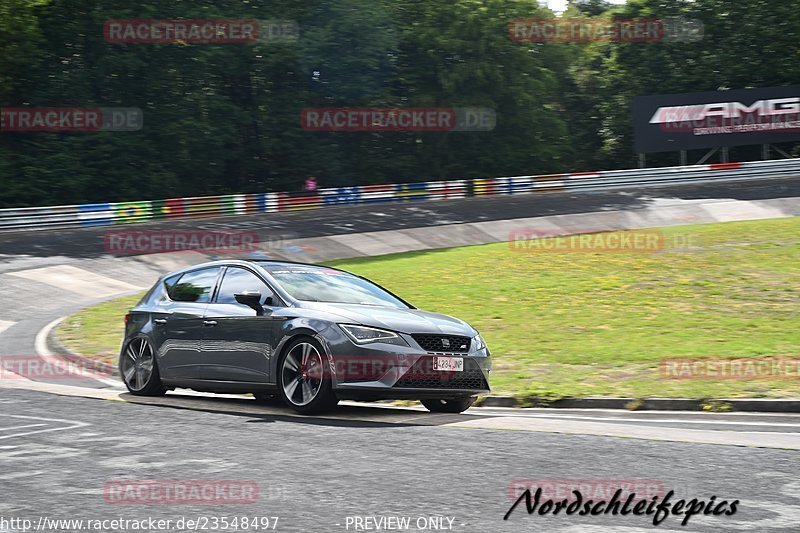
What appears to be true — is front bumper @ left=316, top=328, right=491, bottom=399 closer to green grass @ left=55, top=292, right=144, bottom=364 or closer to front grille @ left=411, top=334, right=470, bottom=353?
front grille @ left=411, top=334, right=470, bottom=353

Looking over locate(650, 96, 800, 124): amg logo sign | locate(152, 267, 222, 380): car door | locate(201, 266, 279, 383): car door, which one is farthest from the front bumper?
locate(650, 96, 800, 124): amg logo sign

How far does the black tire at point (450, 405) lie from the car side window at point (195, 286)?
2.66 meters

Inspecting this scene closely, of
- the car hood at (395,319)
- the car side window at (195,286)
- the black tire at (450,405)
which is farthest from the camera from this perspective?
the car side window at (195,286)

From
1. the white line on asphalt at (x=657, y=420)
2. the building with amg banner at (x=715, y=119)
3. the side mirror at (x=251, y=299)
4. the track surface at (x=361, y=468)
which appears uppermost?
the building with amg banner at (x=715, y=119)

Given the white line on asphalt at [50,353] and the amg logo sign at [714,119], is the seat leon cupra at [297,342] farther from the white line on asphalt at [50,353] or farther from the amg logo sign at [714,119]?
the amg logo sign at [714,119]

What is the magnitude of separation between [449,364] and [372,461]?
263 cm

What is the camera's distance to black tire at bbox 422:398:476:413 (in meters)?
10.6

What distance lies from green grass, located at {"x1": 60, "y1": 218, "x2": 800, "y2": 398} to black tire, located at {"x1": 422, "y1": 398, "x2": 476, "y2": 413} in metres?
1.00

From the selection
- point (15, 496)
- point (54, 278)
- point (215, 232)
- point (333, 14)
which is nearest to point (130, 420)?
point (15, 496)

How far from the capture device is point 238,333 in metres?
10.6

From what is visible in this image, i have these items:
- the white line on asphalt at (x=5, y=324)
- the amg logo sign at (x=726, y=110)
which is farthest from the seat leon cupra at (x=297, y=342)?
the amg logo sign at (x=726, y=110)

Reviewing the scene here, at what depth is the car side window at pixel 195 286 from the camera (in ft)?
37.4

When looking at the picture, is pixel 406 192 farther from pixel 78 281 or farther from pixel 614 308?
pixel 614 308
